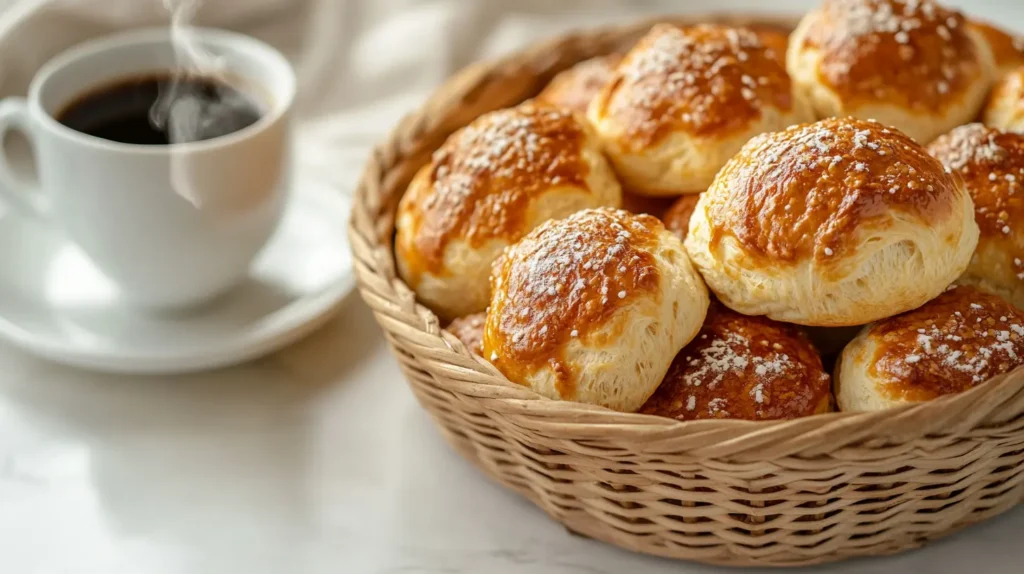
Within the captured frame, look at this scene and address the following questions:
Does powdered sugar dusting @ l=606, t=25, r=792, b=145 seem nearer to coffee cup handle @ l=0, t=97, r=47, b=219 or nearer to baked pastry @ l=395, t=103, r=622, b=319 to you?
baked pastry @ l=395, t=103, r=622, b=319

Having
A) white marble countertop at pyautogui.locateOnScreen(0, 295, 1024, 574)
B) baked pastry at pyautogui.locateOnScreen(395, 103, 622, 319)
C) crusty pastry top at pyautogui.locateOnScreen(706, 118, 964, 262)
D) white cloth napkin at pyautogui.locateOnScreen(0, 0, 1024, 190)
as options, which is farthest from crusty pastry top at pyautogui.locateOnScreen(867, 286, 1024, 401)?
white cloth napkin at pyautogui.locateOnScreen(0, 0, 1024, 190)

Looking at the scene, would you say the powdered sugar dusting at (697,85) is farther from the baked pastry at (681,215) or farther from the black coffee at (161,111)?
the black coffee at (161,111)

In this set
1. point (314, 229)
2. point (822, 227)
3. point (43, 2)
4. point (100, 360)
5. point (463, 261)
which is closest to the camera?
point (822, 227)

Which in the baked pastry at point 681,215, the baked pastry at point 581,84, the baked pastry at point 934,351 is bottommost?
the baked pastry at point 581,84

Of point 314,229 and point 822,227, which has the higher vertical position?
point 822,227

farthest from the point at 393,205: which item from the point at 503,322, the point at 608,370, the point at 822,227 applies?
the point at 822,227

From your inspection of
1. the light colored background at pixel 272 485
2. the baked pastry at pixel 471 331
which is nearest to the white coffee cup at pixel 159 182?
the light colored background at pixel 272 485

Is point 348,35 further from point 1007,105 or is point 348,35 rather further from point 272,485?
point 1007,105

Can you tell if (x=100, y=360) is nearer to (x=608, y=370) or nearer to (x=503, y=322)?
Result: (x=503, y=322)
